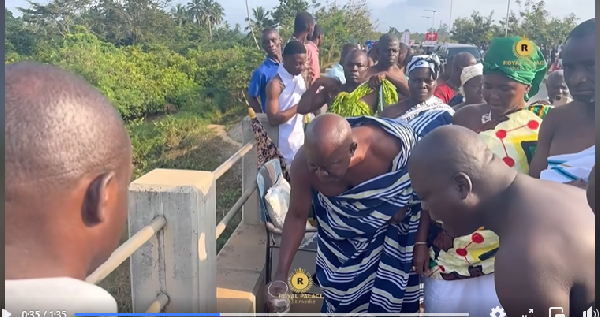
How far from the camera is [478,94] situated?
11.2 ft

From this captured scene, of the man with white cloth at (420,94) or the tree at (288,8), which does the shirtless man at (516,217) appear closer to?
the man with white cloth at (420,94)

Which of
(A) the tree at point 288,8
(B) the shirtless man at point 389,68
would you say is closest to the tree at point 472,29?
(A) the tree at point 288,8

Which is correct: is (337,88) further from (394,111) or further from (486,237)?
(486,237)

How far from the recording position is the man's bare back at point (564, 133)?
1.93 meters

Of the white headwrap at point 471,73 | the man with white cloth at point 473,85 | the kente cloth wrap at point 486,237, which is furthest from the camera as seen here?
the white headwrap at point 471,73

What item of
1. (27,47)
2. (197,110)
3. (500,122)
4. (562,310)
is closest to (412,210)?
(500,122)

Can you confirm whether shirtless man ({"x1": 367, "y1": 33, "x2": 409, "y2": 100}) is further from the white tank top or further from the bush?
the bush

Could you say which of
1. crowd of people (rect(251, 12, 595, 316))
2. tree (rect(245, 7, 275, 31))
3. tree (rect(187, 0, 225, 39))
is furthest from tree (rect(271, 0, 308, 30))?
crowd of people (rect(251, 12, 595, 316))

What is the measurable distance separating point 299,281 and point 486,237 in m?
0.97

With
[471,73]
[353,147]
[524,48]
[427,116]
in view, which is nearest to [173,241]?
[353,147]

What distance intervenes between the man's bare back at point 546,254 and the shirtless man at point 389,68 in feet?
8.15

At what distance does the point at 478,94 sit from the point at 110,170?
A: 2.91m

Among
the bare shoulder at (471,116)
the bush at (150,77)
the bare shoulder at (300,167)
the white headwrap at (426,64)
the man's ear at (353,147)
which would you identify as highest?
the white headwrap at (426,64)
